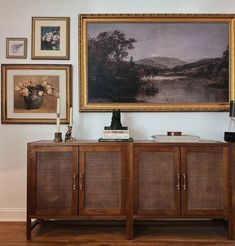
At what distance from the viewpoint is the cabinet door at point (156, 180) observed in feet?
8.34

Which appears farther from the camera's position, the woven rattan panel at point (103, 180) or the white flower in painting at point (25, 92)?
the white flower in painting at point (25, 92)

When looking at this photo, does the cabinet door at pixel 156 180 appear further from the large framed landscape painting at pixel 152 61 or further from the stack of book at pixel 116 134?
the large framed landscape painting at pixel 152 61

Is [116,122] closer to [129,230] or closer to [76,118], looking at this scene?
[76,118]

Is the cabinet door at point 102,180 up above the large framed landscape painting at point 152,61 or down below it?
below

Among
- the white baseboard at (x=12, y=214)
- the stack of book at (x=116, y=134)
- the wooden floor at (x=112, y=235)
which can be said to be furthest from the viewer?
the white baseboard at (x=12, y=214)

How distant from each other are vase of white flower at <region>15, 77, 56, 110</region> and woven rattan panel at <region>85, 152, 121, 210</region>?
0.88 meters

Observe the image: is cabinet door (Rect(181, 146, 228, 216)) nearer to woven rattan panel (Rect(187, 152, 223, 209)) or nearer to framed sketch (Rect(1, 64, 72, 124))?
woven rattan panel (Rect(187, 152, 223, 209))

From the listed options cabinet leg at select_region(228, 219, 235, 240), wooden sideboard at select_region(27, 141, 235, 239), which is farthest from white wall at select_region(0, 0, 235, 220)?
cabinet leg at select_region(228, 219, 235, 240)

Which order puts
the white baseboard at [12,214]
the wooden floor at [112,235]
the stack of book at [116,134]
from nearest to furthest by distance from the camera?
the wooden floor at [112,235]
the stack of book at [116,134]
the white baseboard at [12,214]

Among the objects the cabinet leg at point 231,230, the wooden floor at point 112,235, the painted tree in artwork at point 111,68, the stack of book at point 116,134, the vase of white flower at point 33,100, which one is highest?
the painted tree in artwork at point 111,68

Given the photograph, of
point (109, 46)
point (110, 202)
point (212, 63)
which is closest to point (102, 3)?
point (109, 46)

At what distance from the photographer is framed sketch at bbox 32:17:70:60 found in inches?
119

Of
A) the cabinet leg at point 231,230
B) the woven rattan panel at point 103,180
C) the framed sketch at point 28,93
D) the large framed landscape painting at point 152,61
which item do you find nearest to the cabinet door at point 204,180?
the cabinet leg at point 231,230

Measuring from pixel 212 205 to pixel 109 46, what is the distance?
5.89 feet
